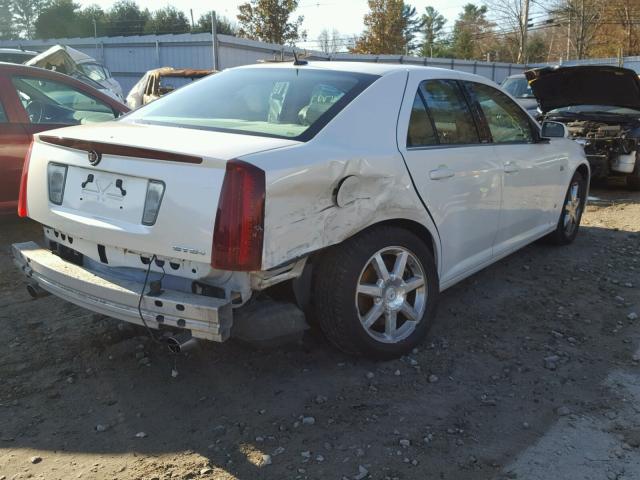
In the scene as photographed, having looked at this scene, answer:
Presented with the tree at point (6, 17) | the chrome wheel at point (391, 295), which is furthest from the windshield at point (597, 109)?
the tree at point (6, 17)

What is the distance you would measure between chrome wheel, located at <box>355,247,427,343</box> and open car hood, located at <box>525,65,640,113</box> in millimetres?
6095

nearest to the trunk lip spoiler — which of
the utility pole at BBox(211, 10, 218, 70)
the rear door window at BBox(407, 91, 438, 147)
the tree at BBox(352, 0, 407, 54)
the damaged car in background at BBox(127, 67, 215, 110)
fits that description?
the rear door window at BBox(407, 91, 438, 147)

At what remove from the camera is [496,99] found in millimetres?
4488

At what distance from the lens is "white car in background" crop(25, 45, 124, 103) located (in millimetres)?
10914

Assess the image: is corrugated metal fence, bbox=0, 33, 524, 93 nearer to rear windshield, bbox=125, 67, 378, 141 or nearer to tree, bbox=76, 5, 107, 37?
rear windshield, bbox=125, 67, 378, 141

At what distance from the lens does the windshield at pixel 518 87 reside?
11.6 meters

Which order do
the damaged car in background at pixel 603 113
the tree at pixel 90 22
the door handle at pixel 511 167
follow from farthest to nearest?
the tree at pixel 90 22 < the damaged car in background at pixel 603 113 < the door handle at pixel 511 167

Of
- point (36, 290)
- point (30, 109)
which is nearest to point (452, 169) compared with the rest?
point (36, 290)

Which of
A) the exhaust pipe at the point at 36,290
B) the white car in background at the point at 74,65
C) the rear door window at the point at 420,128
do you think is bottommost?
the exhaust pipe at the point at 36,290

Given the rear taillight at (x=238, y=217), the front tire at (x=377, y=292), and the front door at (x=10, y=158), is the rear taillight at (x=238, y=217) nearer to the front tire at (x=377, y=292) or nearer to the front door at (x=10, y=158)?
the front tire at (x=377, y=292)

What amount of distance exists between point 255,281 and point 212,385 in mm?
787

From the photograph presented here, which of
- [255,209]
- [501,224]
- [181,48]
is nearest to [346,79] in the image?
[255,209]

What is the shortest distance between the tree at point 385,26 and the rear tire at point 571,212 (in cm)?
3734

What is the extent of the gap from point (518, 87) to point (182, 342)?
10.7m
